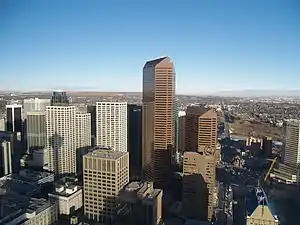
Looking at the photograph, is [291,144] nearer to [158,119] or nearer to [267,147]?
[267,147]

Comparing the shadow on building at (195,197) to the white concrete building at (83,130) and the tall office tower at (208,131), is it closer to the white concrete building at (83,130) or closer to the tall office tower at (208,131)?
the tall office tower at (208,131)

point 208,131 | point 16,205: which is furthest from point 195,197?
point 16,205

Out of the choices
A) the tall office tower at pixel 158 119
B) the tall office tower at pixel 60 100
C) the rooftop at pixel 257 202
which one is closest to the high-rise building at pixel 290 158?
the rooftop at pixel 257 202

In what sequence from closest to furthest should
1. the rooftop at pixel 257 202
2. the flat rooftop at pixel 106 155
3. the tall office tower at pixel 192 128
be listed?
the rooftop at pixel 257 202
the flat rooftop at pixel 106 155
the tall office tower at pixel 192 128

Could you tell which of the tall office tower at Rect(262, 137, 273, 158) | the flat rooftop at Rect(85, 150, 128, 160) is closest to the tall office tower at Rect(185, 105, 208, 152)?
the tall office tower at Rect(262, 137, 273, 158)

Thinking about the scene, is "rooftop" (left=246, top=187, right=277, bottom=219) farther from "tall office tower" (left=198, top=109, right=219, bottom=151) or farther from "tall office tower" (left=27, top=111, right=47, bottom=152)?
"tall office tower" (left=27, top=111, right=47, bottom=152)

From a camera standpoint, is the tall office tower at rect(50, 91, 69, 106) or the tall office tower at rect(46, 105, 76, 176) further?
the tall office tower at rect(46, 105, 76, 176)
